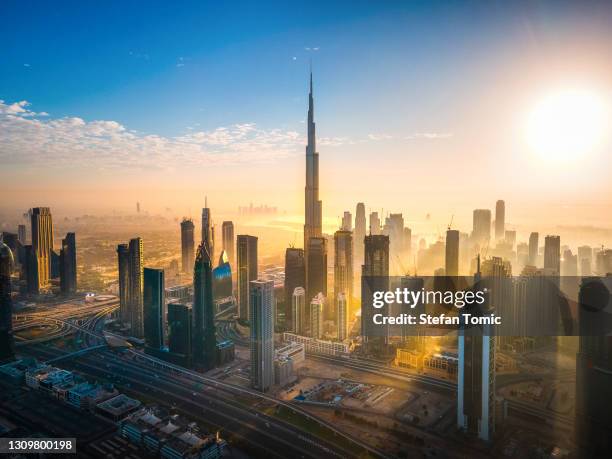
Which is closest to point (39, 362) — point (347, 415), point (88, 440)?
point (88, 440)

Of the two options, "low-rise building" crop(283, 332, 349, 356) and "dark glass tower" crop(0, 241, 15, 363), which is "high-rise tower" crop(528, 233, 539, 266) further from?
"dark glass tower" crop(0, 241, 15, 363)

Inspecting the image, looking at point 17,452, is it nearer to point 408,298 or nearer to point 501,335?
point 408,298

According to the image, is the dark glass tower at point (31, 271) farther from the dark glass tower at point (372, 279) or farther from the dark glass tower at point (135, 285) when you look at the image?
the dark glass tower at point (372, 279)

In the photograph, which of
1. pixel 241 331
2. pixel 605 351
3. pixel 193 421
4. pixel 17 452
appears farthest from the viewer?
pixel 241 331

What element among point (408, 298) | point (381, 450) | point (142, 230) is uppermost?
point (142, 230)

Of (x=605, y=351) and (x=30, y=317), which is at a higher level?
(x=605, y=351)

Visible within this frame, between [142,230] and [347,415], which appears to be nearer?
[347,415]

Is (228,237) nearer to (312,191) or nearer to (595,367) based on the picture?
(312,191)

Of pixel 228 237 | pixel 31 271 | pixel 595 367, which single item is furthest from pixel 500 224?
pixel 31 271
